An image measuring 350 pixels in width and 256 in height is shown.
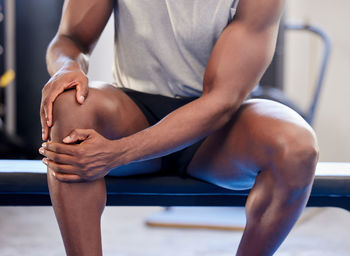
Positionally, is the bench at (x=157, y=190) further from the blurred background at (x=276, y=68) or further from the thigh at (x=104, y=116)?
the blurred background at (x=276, y=68)

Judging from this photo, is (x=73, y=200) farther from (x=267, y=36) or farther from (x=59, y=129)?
(x=267, y=36)

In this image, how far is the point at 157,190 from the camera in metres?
1.21

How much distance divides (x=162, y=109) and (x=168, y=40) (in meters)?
0.18

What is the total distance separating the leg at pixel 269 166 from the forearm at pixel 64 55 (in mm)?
408

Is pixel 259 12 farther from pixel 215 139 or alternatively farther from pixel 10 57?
pixel 10 57

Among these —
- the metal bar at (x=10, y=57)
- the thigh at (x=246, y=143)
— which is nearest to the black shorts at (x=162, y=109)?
the thigh at (x=246, y=143)

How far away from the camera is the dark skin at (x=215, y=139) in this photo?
3.11 ft

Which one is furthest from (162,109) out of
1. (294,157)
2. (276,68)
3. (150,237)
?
(276,68)

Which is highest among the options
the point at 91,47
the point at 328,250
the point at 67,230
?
the point at 91,47

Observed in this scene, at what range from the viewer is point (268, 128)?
0.99 m

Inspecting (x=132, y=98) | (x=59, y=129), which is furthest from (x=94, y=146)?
(x=132, y=98)

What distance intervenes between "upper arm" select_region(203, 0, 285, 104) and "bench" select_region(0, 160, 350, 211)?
0.26 m

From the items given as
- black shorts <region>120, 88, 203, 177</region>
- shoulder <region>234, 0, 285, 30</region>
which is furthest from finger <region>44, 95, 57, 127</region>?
shoulder <region>234, 0, 285, 30</region>

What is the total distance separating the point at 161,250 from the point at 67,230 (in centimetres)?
98
